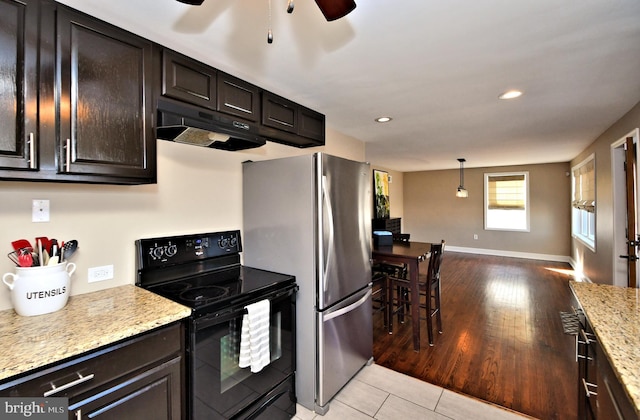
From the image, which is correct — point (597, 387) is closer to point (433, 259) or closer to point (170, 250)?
point (433, 259)

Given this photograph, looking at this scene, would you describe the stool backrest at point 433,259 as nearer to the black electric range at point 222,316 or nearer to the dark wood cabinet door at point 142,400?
the black electric range at point 222,316

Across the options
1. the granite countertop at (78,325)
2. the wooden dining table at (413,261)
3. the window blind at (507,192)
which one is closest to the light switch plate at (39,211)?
the granite countertop at (78,325)

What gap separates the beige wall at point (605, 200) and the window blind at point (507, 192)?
2.61 metres

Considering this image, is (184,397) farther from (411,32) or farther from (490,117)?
(490,117)

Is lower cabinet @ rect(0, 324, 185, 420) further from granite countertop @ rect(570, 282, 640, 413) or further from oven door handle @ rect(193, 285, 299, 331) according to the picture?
granite countertop @ rect(570, 282, 640, 413)

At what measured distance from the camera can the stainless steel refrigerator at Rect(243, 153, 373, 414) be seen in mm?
1939

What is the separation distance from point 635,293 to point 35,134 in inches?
120

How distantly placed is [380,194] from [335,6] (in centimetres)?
618

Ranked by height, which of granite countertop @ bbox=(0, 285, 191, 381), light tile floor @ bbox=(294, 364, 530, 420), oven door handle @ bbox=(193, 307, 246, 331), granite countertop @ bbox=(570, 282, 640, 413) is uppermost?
granite countertop @ bbox=(0, 285, 191, 381)

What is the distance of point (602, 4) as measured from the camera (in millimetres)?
1336

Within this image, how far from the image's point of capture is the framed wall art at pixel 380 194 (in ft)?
22.2

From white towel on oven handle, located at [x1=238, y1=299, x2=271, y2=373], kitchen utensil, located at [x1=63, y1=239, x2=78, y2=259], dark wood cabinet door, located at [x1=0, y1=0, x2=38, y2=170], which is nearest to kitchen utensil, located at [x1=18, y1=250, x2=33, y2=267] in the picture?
kitchen utensil, located at [x1=63, y1=239, x2=78, y2=259]

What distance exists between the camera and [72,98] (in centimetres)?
128

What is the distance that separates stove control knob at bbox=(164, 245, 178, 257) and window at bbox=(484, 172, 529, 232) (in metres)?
7.84
